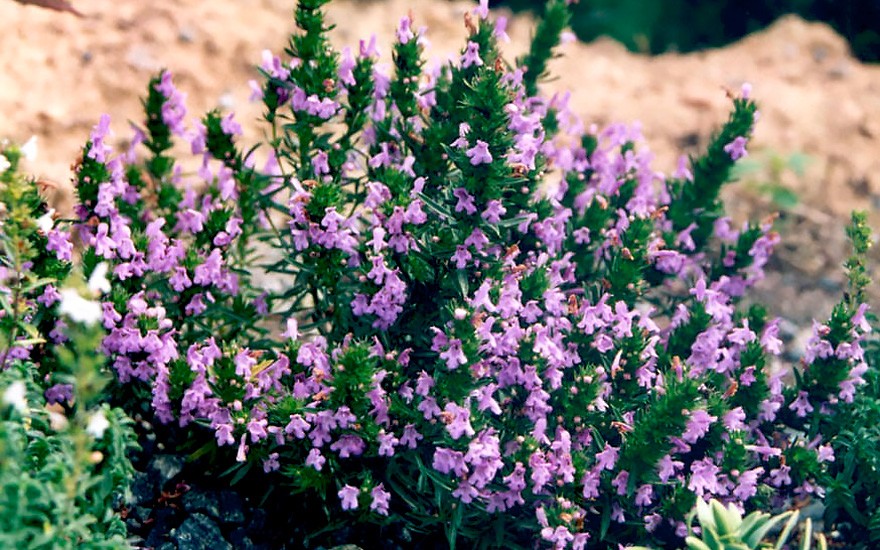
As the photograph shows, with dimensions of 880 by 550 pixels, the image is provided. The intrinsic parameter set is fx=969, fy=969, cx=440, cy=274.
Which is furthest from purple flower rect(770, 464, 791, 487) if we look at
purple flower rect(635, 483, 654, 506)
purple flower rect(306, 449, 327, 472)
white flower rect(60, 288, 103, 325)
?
white flower rect(60, 288, 103, 325)

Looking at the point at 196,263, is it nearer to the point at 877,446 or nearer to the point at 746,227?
the point at 746,227

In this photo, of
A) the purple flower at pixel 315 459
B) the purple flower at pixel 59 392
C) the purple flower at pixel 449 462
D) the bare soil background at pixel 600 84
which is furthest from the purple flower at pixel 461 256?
the bare soil background at pixel 600 84

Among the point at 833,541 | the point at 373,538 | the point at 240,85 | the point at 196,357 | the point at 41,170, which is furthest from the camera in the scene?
the point at 240,85

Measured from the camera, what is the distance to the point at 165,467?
346cm

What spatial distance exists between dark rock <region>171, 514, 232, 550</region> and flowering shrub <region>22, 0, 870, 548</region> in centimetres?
29

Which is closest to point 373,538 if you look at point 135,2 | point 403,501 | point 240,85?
point 403,501

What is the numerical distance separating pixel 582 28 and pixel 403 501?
4.86 m

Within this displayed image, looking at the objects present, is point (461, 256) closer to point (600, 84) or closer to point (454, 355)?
point (454, 355)

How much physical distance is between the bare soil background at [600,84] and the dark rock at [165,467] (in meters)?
2.08

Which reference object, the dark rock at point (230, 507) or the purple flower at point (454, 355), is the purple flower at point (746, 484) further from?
the dark rock at point (230, 507)

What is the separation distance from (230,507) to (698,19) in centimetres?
553

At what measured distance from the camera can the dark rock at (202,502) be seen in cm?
332

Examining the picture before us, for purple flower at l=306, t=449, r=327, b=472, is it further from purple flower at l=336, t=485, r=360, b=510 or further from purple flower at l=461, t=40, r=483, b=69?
purple flower at l=461, t=40, r=483, b=69

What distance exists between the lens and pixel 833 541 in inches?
150
